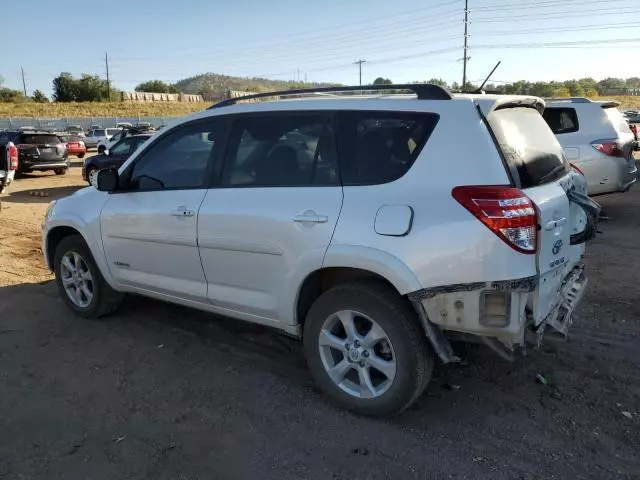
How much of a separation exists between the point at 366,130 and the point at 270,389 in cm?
177

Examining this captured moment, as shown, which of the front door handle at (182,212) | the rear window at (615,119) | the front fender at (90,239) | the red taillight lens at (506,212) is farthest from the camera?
the rear window at (615,119)

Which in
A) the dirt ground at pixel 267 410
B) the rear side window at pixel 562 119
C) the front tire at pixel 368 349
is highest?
the rear side window at pixel 562 119

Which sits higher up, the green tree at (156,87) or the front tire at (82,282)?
the green tree at (156,87)

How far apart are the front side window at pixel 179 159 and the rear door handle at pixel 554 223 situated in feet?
7.31

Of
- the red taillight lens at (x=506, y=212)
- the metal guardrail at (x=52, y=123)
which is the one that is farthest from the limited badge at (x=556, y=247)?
the metal guardrail at (x=52, y=123)

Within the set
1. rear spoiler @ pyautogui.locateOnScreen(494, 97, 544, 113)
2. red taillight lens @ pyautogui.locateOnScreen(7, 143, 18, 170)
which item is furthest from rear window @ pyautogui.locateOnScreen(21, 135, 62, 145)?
rear spoiler @ pyautogui.locateOnScreen(494, 97, 544, 113)

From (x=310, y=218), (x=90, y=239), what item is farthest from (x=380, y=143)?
(x=90, y=239)

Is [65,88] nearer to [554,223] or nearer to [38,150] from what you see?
[38,150]

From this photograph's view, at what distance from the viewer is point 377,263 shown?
2.97 meters

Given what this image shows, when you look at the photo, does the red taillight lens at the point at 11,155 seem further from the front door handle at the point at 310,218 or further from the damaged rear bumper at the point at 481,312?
the damaged rear bumper at the point at 481,312

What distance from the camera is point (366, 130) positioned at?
323cm

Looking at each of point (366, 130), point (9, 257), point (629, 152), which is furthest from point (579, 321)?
point (9, 257)

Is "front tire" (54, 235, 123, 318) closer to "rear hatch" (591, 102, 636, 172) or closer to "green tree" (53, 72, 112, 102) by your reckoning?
"rear hatch" (591, 102, 636, 172)

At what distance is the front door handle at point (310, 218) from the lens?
318cm
